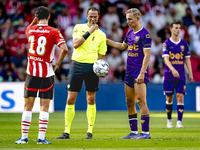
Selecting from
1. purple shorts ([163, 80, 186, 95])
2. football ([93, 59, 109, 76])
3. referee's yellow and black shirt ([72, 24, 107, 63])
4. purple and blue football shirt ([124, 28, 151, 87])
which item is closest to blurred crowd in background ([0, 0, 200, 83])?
purple shorts ([163, 80, 186, 95])

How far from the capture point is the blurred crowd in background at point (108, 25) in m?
16.0

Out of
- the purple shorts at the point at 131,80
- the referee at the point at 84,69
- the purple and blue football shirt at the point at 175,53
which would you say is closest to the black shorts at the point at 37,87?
the referee at the point at 84,69

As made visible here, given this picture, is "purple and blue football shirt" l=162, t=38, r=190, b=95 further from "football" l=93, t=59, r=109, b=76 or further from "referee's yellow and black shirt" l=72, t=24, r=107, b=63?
"football" l=93, t=59, r=109, b=76

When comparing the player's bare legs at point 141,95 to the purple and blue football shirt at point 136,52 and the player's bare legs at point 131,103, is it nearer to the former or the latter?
the purple and blue football shirt at point 136,52

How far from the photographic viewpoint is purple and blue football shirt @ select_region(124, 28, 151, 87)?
23.1ft

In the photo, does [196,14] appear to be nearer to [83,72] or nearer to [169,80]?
[169,80]

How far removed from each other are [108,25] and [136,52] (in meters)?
11.0

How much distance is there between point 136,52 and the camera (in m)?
7.18

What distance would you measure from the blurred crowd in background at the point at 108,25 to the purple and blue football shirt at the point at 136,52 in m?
8.56

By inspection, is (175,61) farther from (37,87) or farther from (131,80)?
(37,87)

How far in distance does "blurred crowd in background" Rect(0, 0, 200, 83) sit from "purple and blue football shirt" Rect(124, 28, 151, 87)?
856cm

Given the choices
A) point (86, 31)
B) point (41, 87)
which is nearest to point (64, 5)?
point (86, 31)

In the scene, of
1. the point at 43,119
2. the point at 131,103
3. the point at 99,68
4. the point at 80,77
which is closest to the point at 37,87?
the point at 43,119

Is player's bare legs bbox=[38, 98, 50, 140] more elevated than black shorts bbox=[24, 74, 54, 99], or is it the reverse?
black shorts bbox=[24, 74, 54, 99]
